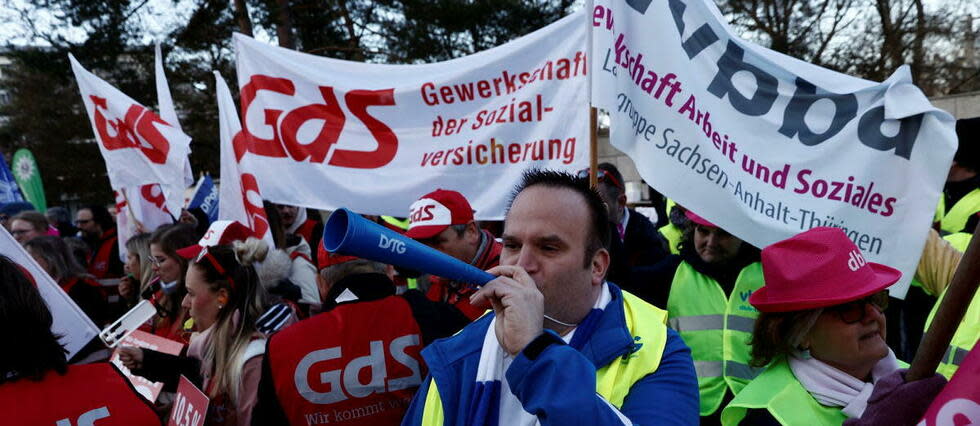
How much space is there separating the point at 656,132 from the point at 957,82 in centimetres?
1967

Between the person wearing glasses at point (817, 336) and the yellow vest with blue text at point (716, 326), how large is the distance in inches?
41.6

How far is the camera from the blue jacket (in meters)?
1.65

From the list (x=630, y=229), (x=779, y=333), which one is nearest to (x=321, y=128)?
(x=630, y=229)

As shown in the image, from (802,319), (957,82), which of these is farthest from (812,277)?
(957,82)

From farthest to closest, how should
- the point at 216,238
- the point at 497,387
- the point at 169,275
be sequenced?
the point at 169,275
the point at 216,238
the point at 497,387

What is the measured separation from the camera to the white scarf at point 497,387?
6.28ft

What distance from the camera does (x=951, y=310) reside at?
1475mm

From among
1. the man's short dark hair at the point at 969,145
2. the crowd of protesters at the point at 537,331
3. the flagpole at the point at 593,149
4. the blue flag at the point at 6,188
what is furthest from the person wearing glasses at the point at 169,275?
the blue flag at the point at 6,188

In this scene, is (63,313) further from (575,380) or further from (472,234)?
(575,380)

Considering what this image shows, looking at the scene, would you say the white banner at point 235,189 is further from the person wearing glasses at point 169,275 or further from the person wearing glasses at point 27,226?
the person wearing glasses at point 27,226

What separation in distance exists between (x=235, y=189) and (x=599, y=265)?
368 cm

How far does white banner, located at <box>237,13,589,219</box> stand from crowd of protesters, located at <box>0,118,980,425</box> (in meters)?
0.62

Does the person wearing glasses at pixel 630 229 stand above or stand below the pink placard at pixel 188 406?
above

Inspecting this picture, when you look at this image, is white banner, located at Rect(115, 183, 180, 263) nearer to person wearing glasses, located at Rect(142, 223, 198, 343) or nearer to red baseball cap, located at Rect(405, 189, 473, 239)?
person wearing glasses, located at Rect(142, 223, 198, 343)
